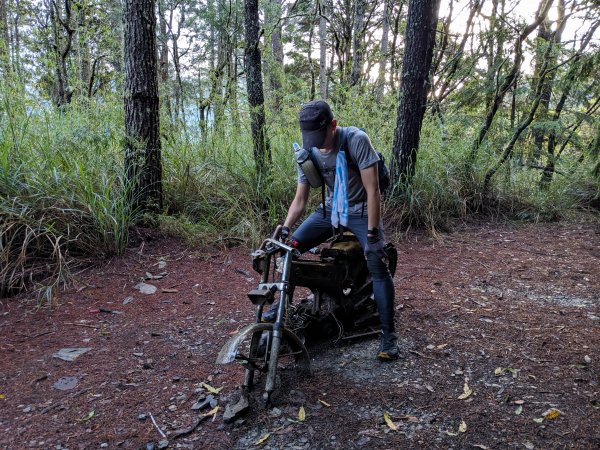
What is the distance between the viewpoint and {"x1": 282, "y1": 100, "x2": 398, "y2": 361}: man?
2775mm

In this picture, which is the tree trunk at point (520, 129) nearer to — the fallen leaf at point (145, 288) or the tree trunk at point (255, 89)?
the tree trunk at point (255, 89)

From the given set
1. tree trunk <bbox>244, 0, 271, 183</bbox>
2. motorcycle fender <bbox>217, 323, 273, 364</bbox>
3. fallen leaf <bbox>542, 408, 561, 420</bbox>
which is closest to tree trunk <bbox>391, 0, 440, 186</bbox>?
tree trunk <bbox>244, 0, 271, 183</bbox>

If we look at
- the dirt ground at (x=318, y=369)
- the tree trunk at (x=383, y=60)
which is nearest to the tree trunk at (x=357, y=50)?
the tree trunk at (x=383, y=60)

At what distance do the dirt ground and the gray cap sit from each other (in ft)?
5.35

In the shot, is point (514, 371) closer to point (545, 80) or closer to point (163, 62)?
point (545, 80)

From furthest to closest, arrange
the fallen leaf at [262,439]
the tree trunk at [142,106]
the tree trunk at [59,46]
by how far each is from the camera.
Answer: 1. the tree trunk at [59,46]
2. the tree trunk at [142,106]
3. the fallen leaf at [262,439]

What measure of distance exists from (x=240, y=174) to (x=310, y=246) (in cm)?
310

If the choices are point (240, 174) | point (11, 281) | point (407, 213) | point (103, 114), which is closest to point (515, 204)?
point (407, 213)

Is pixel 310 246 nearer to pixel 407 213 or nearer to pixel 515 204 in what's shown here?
pixel 407 213

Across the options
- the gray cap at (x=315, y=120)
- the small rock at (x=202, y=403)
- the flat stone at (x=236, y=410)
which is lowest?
the small rock at (x=202, y=403)

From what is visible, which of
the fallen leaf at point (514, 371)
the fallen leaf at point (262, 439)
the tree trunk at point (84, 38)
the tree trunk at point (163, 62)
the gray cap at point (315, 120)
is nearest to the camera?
the fallen leaf at point (262, 439)

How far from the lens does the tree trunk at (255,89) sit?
19.0ft

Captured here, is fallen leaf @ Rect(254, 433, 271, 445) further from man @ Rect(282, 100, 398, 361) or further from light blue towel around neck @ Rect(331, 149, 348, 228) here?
light blue towel around neck @ Rect(331, 149, 348, 228)

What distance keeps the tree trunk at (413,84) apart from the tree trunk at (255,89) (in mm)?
2079
